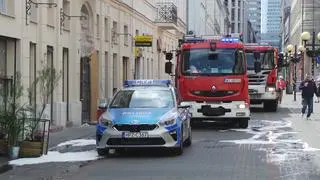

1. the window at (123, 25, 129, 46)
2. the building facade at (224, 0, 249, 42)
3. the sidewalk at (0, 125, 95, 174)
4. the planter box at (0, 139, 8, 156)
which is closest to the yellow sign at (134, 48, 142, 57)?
the window at (123, 25, 129, 46)

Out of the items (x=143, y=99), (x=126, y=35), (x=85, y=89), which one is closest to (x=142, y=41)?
(x=126, y=35)

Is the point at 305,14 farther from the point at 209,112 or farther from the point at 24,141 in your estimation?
the point at 24,141

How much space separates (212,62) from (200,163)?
9.80 m

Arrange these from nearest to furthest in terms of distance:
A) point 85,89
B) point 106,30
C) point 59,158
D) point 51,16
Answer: point 59,158 < point 51,16 < point 85,89 < point 106,30

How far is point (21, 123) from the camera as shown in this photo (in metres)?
15.1

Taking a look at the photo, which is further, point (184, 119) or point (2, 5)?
point (2, 5)

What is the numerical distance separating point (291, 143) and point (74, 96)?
32.0ft

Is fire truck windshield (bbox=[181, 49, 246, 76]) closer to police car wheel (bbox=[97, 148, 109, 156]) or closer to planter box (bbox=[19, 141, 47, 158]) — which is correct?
police car wheel (bbox=[97, 148, 109, 156])

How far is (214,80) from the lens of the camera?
23.5 metres

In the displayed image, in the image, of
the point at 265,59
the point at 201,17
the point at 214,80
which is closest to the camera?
the point at 214,80

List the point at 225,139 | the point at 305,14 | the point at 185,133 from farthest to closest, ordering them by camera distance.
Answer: the point at 305,14
the point at 225,139
the point at 185,133

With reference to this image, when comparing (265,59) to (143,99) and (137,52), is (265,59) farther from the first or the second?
(143,99)

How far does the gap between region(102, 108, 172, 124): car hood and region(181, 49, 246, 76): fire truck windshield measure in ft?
26.0

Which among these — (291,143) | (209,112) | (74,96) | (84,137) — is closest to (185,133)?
(291,143)
